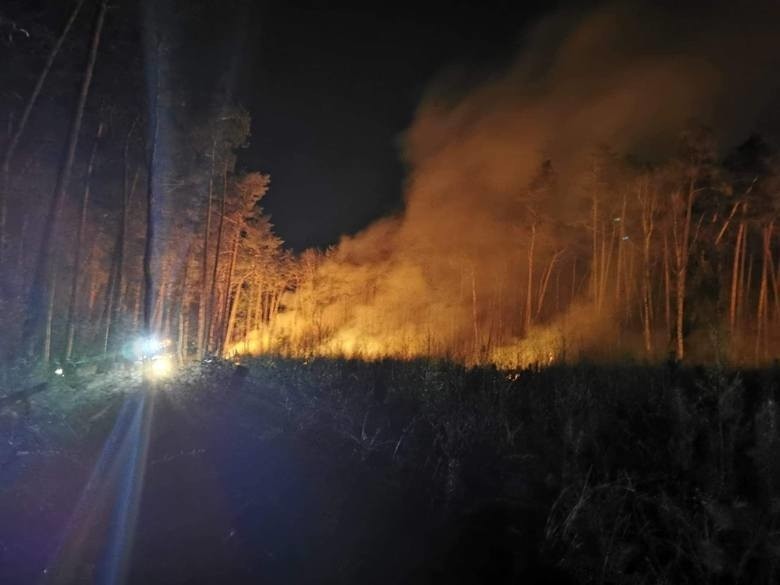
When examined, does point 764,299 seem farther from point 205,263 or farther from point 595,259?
point 205,263

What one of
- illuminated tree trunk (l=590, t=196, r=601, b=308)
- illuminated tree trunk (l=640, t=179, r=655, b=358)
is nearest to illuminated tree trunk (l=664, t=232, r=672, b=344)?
illuminated tree trunk (l=640, t=179, r=655, b=358)

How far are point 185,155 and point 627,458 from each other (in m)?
21.7

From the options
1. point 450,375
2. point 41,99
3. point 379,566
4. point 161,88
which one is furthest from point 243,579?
point 161,88

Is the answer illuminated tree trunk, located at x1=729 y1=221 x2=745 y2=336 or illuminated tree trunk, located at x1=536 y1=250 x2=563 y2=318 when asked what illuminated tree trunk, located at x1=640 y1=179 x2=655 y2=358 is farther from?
illuminated tree trunk, located at x1=536 y1=250 x2=563 y2=318

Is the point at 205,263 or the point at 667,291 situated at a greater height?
the point at 205,263

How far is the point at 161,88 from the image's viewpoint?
749 inches

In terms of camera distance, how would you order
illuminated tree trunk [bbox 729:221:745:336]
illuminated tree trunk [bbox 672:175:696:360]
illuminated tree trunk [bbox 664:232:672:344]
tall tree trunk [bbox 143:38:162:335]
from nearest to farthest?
tall tree trunk [bbox 143:38:162:335] → illuminated tree trunk [bbox 672:175:696:360] → illuminated tree trunk [bbox 729:221:745:336] → illuminated tree trunk [bbox 664:232:672:344]

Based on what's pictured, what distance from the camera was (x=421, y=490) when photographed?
606 centimetres

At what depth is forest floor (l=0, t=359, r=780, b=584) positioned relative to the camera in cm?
485

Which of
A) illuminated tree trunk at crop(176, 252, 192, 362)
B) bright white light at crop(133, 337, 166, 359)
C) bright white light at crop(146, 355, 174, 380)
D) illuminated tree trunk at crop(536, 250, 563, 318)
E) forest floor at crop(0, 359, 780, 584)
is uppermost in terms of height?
illuminated tree trunk at crop(536, 250, 563, 318)

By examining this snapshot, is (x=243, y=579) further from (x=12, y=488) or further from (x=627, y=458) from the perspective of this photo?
(x=627, y=458)

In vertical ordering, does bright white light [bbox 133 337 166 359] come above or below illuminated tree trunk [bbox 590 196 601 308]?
below

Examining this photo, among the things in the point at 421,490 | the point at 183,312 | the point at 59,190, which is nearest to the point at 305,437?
the point at 421,490

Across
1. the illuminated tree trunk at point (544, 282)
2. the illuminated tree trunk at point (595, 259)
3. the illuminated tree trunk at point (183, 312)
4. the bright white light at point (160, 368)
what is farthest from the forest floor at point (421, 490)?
the illuminated tree trunk at point (544, 282)
